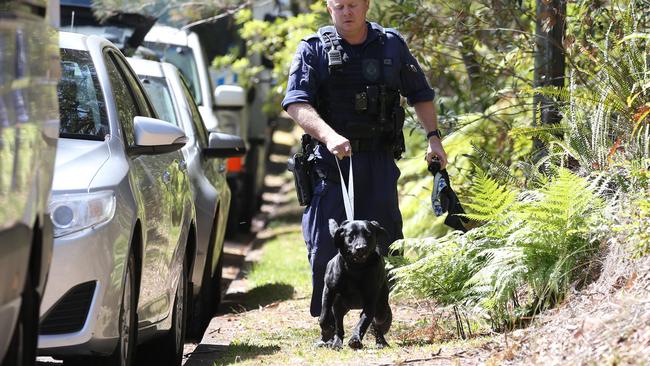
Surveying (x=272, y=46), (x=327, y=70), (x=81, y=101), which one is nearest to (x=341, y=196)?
(x=327, y=70)

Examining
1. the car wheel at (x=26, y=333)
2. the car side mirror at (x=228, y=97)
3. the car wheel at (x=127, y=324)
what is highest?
the car wheel at (x=26, y=333)

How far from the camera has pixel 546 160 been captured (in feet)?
25.8

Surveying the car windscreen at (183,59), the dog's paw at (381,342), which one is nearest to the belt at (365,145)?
the dog's paw at (381,342)

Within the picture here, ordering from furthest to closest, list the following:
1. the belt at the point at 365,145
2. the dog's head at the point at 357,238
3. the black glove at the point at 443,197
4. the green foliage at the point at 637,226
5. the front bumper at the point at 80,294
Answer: the belt at the point at 365,145
the black glove at the point at 443,197
the dog's head at the point at 357,238
the green foliage at the point at 637,226
the front bumper at the point at 80,294

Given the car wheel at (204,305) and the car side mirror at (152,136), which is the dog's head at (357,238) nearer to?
the car side mirror at (152,136)

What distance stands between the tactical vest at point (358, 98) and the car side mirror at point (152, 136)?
4.10 feet

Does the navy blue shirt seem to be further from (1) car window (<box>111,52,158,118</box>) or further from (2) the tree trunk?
(2) the tree trunk

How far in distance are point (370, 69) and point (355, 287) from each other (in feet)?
4.16

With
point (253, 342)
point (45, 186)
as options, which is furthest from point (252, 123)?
point (45, 186)

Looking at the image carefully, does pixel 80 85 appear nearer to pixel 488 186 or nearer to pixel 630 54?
pixel 488 186

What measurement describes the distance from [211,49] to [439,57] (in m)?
7.96

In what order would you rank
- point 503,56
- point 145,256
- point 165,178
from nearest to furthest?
point 145,256 → point 165,178 → point 503,56

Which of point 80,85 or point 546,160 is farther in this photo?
point 546,160

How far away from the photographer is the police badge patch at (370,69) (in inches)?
301
